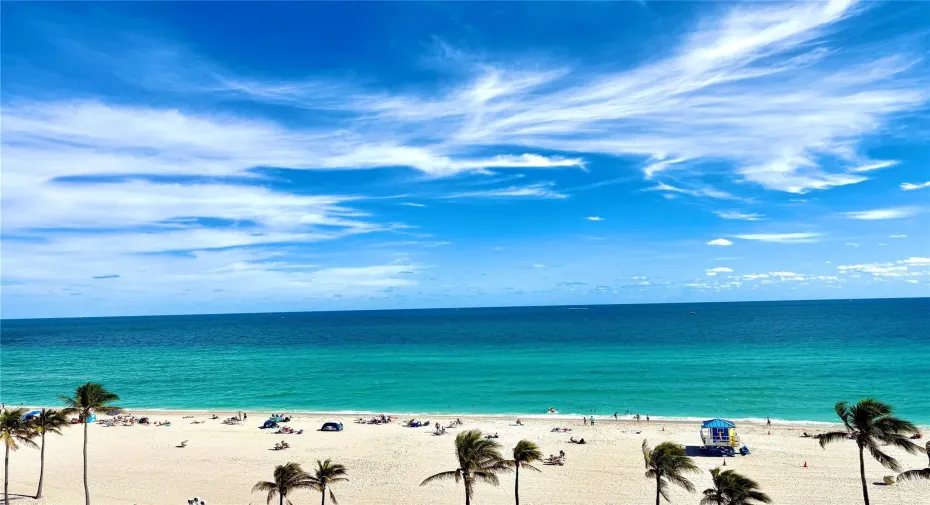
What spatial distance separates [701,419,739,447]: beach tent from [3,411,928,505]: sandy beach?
4.27 ft

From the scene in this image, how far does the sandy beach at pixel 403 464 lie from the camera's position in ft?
108

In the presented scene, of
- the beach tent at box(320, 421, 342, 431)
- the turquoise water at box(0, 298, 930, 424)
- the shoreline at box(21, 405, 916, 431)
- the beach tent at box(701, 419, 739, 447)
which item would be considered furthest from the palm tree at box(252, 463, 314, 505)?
the turquoise water at box(0, 298, 930, 424)

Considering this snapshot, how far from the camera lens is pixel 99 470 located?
128 ft

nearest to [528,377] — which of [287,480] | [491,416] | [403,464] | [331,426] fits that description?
[491,416]

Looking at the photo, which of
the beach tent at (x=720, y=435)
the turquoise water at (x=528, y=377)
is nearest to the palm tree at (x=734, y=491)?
the beach tent at (x=720, y=435)

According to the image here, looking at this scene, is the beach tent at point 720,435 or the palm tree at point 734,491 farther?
the beach tent at point 720,435

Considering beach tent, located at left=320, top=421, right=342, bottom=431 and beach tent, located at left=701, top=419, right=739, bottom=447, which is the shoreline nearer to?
beach tent, located at left=320, top=421, right=342, bottom=431

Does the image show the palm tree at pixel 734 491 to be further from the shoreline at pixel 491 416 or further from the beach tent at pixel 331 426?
the beach tent at pixel 331 426

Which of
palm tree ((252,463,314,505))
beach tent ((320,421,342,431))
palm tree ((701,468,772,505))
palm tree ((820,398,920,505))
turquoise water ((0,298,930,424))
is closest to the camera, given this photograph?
palm tree ((820,398,920,505))

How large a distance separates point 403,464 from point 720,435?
2397 centimetres

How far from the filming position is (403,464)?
3969 cm

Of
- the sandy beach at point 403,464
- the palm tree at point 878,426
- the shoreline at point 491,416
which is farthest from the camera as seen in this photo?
the shoreline at point 491,416

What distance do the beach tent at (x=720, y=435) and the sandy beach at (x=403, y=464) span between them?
4.27ft

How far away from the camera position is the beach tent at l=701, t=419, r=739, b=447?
3947 centimetres
